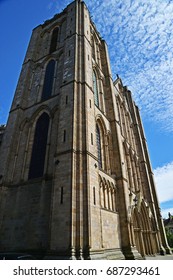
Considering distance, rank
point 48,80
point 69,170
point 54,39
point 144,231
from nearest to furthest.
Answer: point 69,170
point 144,231
point 48,80
point 54,39

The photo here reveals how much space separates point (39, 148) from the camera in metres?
15.4

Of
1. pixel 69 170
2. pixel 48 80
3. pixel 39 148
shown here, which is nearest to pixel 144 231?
pixel 69 170

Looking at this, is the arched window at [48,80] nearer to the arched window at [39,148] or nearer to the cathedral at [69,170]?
the cathedral at [69,170]

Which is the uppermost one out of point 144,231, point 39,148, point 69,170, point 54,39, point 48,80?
point 54,39

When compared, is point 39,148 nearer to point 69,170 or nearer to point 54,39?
point 69,170

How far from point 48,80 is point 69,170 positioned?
1213 centimetres

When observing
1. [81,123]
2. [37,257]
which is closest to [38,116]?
[81,123]

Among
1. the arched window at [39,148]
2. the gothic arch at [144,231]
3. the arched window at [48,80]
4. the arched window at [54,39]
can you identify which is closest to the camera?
the arched window at [39,148]

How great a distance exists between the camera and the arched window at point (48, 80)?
61.8 ft

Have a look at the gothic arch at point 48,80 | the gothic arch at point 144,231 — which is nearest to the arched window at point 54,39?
the gothic arch at point 48,80

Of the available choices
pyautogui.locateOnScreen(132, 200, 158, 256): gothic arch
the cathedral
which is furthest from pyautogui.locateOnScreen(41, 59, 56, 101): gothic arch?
pyautogui.locateOnScreen(132, 200, 158, 256): gothic arch

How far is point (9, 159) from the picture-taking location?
1560 centimetres

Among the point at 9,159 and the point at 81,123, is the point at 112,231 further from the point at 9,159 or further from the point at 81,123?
the point at 9,159

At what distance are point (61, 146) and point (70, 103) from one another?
136 inches
